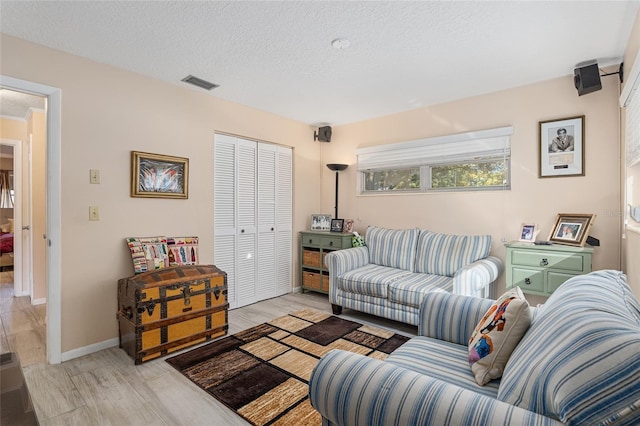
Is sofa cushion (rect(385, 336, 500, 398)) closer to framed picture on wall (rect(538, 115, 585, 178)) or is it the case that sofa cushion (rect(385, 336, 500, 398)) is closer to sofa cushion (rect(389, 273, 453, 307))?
sofa cushion (rect(389, 273, 453, 307))

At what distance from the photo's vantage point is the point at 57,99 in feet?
8.29

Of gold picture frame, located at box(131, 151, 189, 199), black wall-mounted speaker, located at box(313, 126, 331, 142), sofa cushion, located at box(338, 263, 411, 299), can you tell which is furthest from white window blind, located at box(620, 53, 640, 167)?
gold picture frame, located at box(131, 151, 189, 199)

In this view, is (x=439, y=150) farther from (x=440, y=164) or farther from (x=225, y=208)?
(x=225, y=208)

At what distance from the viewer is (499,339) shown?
134 cm

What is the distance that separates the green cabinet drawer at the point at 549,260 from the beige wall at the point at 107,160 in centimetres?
306

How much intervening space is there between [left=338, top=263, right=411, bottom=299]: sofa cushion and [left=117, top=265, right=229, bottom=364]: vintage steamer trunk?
1.22 metres

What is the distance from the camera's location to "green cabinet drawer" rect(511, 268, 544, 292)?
2779mm

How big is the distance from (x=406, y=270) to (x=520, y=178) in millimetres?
1476

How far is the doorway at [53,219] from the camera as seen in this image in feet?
8.23

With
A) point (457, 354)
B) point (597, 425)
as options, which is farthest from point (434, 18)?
point (597, 425)

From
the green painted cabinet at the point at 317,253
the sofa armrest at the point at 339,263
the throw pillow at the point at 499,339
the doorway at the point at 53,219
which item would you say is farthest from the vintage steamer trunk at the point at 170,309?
the throw pillow at the point at 499,339

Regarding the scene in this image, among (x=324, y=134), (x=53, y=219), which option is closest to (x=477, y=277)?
(x=324, y=134)

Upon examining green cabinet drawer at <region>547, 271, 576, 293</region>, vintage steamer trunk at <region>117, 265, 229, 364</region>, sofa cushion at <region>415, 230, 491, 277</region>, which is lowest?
vintage steamer trunk at <region>117, 265, 229, 364</region>

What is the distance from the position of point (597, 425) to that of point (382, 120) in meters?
3.90
